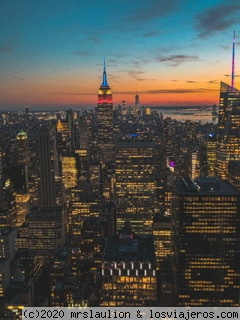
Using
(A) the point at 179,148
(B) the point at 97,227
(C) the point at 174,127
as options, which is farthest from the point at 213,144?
(B) the point at 97,227

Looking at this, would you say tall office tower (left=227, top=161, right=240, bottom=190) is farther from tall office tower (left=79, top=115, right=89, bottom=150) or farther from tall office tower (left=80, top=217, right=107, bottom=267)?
tall office tower (left=79, top=115, right=89, bottom=150)

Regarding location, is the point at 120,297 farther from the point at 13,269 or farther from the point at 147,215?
the point at 147,215

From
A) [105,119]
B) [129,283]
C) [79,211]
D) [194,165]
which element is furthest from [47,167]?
[105,119]

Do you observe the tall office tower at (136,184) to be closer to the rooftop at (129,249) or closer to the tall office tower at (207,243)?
the tall office tower at (207,243)

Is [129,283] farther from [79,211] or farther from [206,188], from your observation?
[79,211]

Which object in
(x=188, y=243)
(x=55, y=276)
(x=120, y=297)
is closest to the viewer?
(x=120, y=297)

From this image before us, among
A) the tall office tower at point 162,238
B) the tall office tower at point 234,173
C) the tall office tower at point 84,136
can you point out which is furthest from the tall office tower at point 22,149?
the tall office tower at point 234,173
